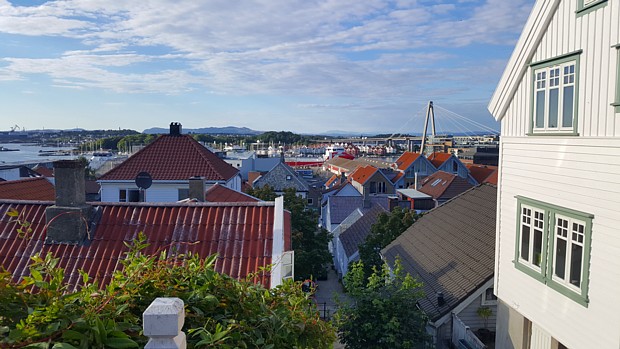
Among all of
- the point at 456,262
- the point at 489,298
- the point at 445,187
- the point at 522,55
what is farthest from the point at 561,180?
the point at 445,187

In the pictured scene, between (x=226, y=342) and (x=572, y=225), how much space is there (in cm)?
828

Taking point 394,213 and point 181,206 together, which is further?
point 394,213

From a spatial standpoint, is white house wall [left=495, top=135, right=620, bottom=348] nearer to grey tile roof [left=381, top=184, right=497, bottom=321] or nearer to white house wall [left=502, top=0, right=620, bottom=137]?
white house wall [left=502, top=0, right=620, bottom=137]

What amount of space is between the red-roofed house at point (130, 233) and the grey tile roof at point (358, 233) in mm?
17918

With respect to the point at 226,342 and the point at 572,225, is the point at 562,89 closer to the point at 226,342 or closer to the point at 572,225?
the point at 572,225

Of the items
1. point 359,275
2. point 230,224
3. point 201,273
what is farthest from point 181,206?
point 201,273

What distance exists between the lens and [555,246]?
9.47m

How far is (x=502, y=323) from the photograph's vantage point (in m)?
12.1

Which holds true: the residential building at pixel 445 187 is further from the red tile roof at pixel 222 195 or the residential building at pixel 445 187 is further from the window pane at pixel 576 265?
the window pane at pixel 576 265

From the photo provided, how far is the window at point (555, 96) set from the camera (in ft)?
29.9

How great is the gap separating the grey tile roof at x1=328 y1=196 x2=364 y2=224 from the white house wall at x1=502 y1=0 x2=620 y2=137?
29190mm

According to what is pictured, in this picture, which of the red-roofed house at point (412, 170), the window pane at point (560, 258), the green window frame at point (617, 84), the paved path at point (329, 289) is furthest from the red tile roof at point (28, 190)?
the red-roofed house at point (412, 170)

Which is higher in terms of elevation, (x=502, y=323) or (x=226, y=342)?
(x=226, y=342)

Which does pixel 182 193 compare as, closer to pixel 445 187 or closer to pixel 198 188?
pixel 198 188
